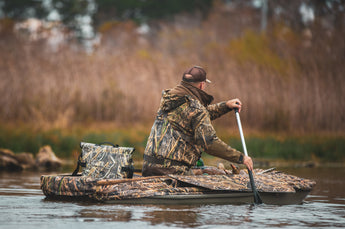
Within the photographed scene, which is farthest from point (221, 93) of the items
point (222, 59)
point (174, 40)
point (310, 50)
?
point (174, 40)

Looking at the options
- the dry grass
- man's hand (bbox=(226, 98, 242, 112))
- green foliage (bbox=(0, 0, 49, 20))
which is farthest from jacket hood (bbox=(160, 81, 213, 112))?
green foliage (bbox=(0, 0, 49, 20))

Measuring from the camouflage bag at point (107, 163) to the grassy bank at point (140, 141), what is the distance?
654 cm

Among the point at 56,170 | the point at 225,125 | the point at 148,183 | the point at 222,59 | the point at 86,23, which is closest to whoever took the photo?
the point at 148,183

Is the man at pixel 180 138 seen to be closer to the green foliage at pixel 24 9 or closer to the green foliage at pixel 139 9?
the green foliage at pixel 24 9

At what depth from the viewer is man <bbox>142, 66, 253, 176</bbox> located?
7617 mm

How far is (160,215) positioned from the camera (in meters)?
6.93

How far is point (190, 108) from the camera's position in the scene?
7.67 metres

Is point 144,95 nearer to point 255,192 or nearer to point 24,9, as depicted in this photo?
point 255,192

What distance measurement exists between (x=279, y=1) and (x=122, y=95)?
15.5 m

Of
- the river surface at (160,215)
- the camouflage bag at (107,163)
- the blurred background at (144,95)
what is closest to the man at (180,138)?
the camouflage bag at (107,163)

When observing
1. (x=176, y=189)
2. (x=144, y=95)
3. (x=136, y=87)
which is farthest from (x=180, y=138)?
(x=136, y=87)

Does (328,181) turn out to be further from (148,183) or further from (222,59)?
(222,59)

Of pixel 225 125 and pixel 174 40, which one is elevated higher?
pixel 174 40

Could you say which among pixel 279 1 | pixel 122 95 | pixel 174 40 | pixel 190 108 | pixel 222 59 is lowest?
pixel 190 108
